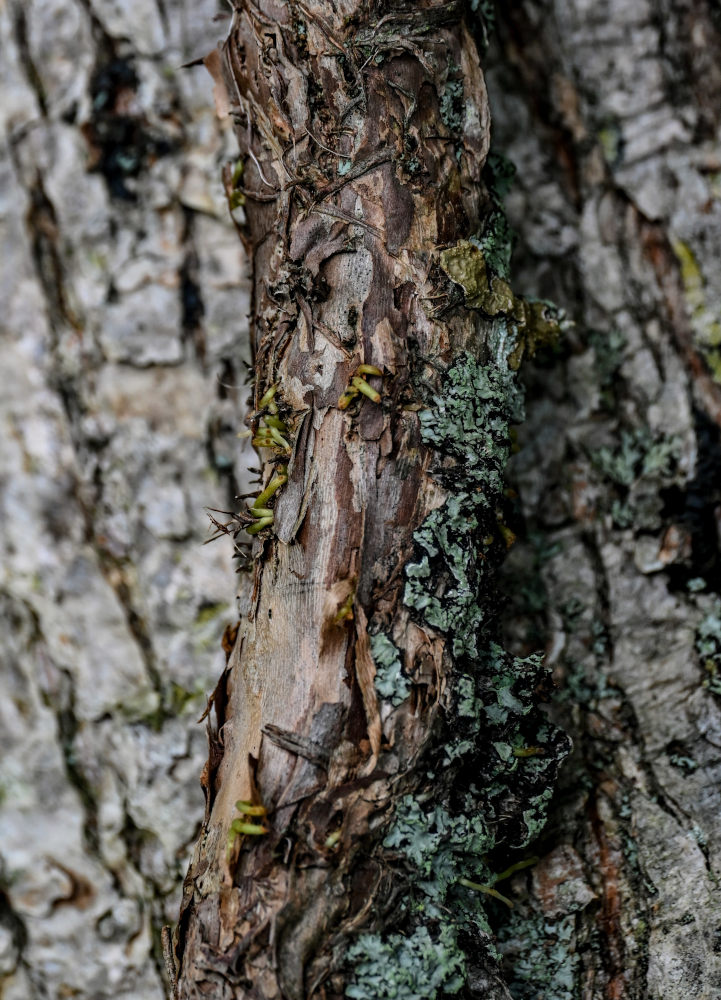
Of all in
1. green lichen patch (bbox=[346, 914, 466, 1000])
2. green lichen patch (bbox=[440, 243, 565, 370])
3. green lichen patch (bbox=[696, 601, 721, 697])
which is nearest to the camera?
green lichen patch (bbox=[346, 914, 466, 1000])

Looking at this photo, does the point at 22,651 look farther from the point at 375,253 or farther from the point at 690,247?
the point at 690,247

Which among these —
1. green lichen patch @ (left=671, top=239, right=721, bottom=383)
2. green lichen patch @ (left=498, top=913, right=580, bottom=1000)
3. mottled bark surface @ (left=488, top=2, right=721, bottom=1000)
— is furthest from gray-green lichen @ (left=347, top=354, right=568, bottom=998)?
green lichen patch @ (left=671, top=239, right=721, bottom=383)

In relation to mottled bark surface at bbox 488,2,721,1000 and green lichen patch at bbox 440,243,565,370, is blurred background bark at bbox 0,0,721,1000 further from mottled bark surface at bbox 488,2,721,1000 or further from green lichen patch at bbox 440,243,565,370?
green lichen patch at bbox 440,243,565,370

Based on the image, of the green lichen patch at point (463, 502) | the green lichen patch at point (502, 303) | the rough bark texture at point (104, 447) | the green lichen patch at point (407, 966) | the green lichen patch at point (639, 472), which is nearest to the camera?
the green lichen patch at point (407, 966)

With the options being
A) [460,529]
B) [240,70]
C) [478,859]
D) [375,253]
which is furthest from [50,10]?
[478,859]

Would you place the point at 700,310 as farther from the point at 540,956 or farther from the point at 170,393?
the point at 540,956

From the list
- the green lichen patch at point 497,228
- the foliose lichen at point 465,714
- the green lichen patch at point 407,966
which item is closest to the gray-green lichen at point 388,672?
the foliose lichen at point 465,714

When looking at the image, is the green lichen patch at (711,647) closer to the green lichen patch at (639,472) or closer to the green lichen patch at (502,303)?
the green lichen patch at (639,472)
